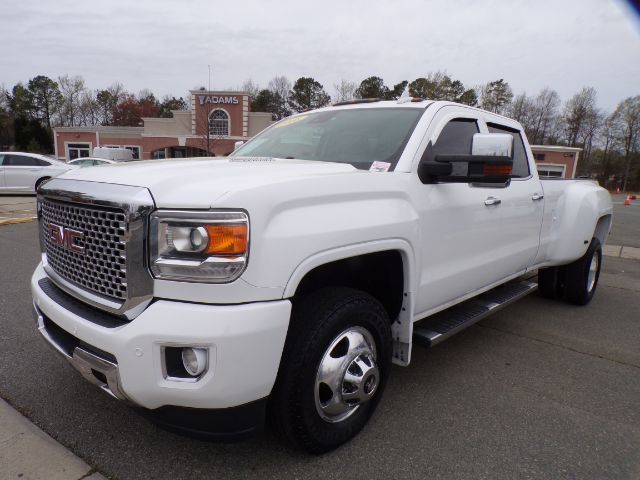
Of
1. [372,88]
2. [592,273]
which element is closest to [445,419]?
[592,273]

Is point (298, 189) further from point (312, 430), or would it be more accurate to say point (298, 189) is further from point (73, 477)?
point (73, 477)

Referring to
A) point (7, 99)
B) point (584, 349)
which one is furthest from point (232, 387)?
point (7, 99)

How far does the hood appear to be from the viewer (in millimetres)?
1779

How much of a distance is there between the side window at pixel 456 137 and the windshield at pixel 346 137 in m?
0.23

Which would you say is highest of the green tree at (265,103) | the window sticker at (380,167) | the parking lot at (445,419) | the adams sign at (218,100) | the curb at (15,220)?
the green tree at (265,103)

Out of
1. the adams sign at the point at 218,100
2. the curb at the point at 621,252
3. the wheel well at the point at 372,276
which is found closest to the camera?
the wheel well at the point at 372,276

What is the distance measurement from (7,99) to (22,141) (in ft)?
56.7

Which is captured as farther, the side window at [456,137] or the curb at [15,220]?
the curb at [15,220]

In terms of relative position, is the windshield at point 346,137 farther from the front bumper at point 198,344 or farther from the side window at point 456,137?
the front bumper at point 198,344

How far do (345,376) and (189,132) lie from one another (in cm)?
3936

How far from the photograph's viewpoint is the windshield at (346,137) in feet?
9.19

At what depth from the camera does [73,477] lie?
2.04 meters

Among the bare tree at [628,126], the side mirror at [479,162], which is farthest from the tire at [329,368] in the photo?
the bare tree at [628,126]

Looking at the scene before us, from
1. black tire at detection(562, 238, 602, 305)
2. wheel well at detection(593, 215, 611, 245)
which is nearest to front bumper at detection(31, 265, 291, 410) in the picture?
black tire at detection(562, 238, 602, 305)
